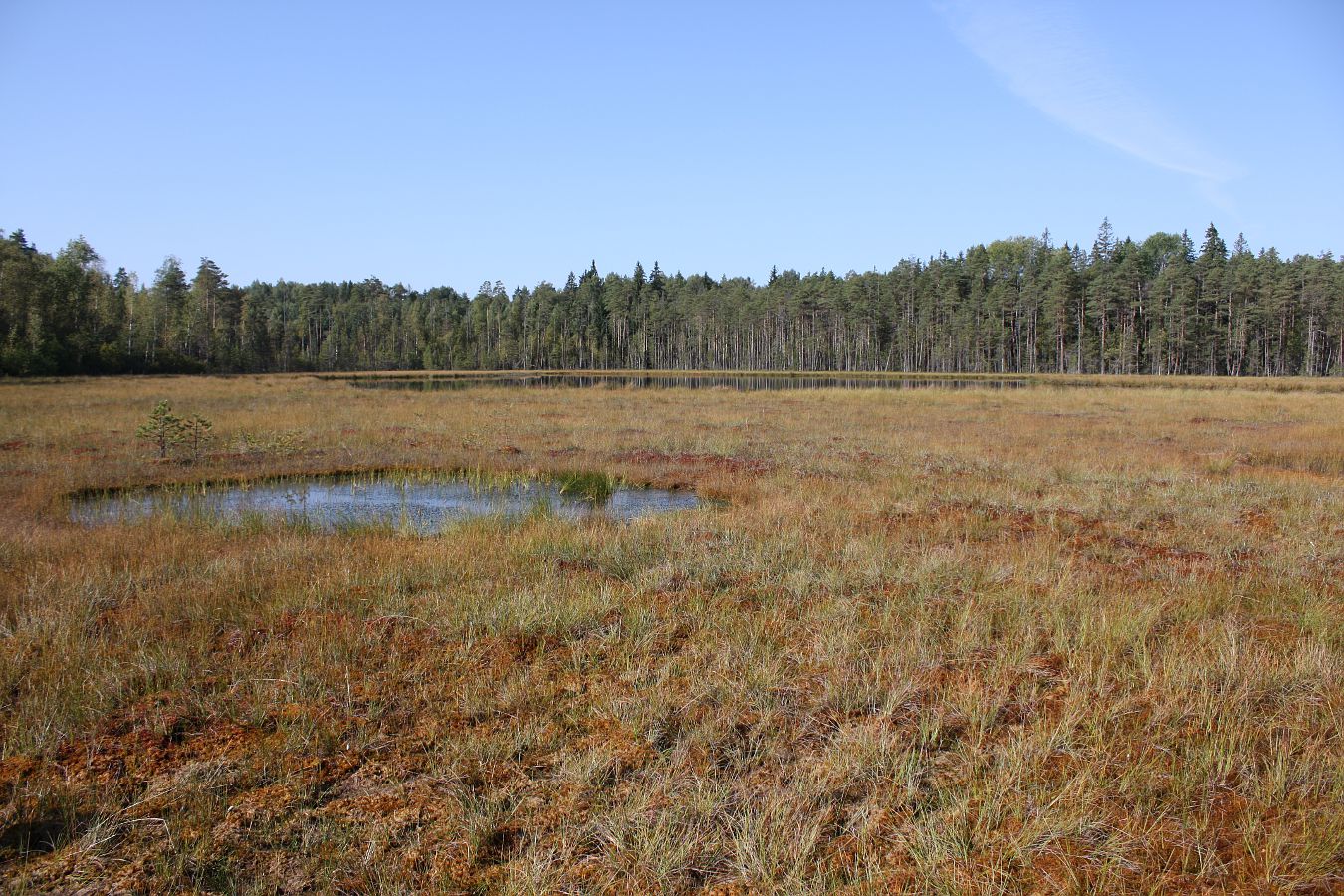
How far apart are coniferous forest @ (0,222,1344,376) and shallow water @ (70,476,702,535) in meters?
59.5

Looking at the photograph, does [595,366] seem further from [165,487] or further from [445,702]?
[445,702]

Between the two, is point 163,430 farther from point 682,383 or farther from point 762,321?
point 762,321

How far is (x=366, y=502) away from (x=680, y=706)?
10.8 meters

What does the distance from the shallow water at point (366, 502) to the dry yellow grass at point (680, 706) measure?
1.09 metres

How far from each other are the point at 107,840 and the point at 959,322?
110220mm

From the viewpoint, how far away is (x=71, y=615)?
6172 mm

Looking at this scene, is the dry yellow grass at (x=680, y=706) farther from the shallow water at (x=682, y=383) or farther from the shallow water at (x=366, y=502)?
the shallow water at (x=682, y=383)

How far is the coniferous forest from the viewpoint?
242 feet

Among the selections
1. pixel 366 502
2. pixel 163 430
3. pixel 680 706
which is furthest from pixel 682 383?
pixel 680 706

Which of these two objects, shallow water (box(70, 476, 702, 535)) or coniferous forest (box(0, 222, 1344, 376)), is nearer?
shallow water (box(70, 476, 702, 535))

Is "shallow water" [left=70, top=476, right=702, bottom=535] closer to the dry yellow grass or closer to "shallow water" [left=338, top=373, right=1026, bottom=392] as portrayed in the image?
the dry yellow grass

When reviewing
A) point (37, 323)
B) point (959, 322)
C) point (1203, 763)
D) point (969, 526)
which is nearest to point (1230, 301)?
point (959, 322)

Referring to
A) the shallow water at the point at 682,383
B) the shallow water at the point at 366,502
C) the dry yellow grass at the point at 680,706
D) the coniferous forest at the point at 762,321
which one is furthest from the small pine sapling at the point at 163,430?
the coniferous forest at the point at 762,321

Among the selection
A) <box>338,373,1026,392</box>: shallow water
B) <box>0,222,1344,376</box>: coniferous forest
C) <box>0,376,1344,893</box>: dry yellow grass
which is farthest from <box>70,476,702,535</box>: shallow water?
<box>0,222,1344,376</box>: coniferous forest
